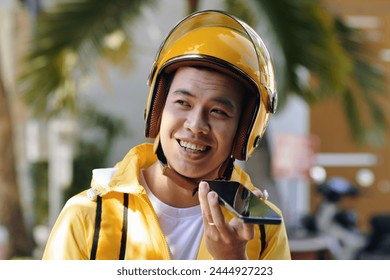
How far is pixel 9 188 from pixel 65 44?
0.96m

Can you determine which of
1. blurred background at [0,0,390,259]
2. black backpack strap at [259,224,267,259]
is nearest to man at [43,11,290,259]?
black backpack strap at [259,224,267,259]

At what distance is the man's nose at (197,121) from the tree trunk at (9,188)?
160 centimetres

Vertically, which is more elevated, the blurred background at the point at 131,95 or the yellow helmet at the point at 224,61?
the blurred background at the point at 131,95

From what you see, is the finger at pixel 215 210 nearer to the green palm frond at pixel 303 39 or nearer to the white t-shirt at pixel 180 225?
the white t-shirt at pixel 180 225

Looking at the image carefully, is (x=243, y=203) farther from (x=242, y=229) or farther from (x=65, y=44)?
(x=65, y=44)

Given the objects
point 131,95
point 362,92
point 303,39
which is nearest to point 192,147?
point 303,39

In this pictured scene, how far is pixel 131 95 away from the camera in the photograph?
11.5 ft

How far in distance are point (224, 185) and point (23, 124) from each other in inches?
125

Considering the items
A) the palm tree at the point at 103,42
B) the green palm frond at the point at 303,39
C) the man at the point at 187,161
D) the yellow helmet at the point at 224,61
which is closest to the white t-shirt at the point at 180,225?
the man at the point at 187,161

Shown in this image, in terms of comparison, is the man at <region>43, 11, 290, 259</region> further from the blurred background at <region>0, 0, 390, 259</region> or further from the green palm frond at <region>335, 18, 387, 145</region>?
the green palm frond at <region>335, 18, 387, 145</region>

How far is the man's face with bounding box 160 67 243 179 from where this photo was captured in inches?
41.8

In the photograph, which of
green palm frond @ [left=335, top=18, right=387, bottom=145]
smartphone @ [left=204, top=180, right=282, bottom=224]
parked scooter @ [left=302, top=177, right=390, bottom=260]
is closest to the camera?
smartphone @ [left=204, top=180, right=282, bottom=224]

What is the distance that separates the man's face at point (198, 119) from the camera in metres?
1.06

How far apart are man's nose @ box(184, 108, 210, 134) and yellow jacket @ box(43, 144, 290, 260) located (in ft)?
0.36
